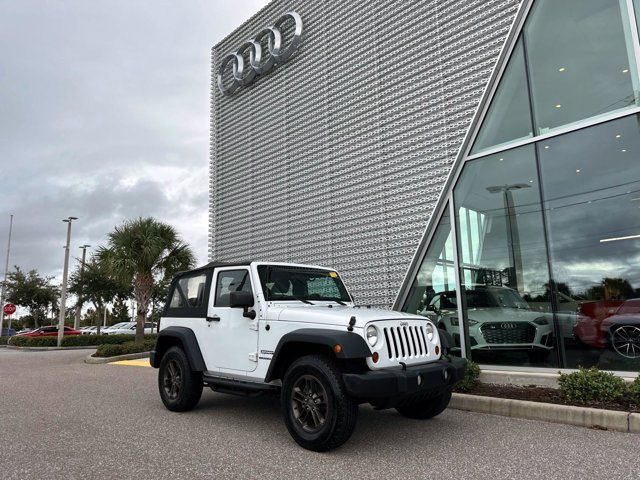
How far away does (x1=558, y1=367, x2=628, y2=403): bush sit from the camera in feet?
17.9

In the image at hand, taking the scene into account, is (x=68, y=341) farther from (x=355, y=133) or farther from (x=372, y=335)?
(x=372, y=335)

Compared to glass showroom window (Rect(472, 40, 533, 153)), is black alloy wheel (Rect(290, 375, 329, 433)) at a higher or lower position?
lower

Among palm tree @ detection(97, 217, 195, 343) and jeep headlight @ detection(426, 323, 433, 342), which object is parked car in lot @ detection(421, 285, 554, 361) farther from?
palm tree @ detection(97, 217, 195, 343)

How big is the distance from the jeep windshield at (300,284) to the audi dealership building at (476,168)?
3514mm

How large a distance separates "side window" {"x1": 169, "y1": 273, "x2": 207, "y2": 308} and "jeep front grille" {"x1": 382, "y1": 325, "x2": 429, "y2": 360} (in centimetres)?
273

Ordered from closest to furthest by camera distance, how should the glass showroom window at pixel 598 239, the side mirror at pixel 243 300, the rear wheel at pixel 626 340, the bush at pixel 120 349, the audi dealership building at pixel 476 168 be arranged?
1. the side mirror at pixel 243 300
2. the rear wheel at pixel 626 340
3. the glass showroom window at pixel 598 239
4. the audi dealership building at pixel 476 168
5. the bush at pixel 120 349

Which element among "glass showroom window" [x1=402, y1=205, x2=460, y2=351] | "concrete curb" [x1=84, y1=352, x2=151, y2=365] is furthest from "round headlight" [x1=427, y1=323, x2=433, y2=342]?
"concrete curb" [x1=84, y1=352, x2=151, y2=365]

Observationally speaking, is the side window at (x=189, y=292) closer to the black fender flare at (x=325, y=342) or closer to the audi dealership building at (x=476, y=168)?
the black fender flare at (x=325, y=342)

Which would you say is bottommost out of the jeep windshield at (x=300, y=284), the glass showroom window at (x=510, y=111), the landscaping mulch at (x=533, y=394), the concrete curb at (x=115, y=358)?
the concrete curb at (x=115, y=358)

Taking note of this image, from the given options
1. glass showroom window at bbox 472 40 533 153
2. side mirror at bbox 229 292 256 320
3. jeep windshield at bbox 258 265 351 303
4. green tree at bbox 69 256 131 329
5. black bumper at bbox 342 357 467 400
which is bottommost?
black bumper at bbox 342 357 467 400

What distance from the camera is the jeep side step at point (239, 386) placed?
4906 mm

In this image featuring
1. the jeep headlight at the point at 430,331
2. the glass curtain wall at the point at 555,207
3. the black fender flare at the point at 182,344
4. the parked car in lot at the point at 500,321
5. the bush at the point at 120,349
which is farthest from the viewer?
the bush at the point at 120,349

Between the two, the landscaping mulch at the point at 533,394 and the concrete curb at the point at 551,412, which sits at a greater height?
the landscaping mulch at the point at 533,394

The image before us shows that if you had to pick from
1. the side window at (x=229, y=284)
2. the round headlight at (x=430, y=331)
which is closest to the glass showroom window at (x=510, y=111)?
the round headlight at (x=430, y=331)
